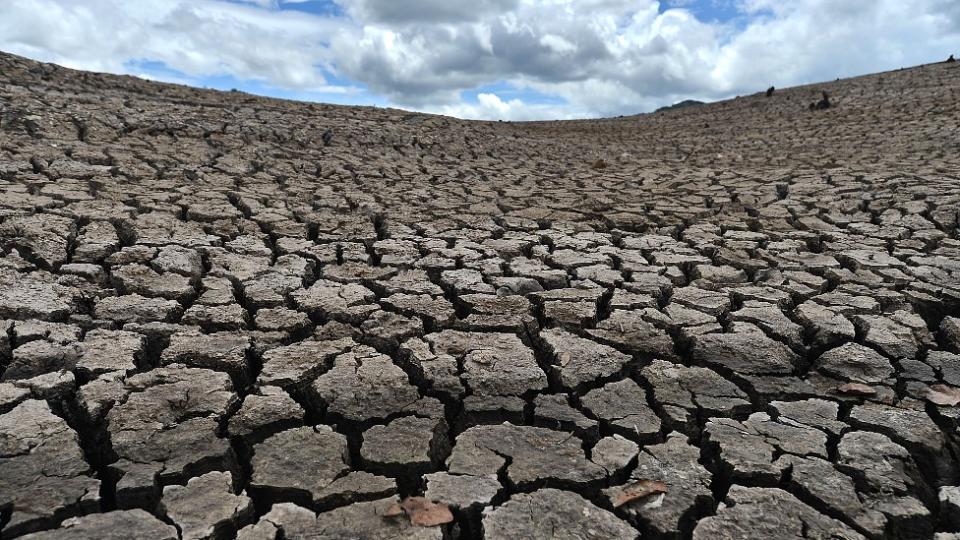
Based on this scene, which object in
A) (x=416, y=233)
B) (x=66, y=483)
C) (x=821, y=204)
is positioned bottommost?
(x=66, y=483)

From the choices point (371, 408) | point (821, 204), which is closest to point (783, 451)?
point (371, 408)

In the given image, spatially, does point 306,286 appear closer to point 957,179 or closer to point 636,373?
point 636,373

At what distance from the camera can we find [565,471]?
5.26 ft

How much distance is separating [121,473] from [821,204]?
4606 mm

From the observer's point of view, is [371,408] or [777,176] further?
[777,176]

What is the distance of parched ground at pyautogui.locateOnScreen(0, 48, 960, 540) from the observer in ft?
4.84

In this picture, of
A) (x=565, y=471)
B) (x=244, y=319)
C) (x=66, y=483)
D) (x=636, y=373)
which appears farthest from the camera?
(x=244, y=319)

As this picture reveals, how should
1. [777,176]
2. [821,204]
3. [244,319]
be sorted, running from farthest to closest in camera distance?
[777,176]
[821,204]
[244,319]

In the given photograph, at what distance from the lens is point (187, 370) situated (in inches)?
76.9

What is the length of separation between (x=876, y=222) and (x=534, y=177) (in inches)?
109

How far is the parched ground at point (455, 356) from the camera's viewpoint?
1476mm

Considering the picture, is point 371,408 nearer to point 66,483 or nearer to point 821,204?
point 66,483

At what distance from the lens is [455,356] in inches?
84.4

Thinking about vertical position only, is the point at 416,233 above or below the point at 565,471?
above
